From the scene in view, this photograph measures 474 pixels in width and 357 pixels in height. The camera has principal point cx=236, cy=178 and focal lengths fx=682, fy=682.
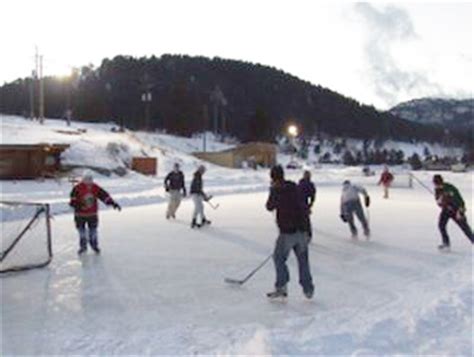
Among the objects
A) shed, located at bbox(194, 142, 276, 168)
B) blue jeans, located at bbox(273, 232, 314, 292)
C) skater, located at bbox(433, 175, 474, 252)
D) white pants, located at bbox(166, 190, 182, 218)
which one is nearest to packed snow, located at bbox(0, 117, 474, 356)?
blue jeans, located at bbox(273, 232, 314, 292)

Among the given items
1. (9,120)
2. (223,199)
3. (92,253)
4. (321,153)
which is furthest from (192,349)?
(321,153)

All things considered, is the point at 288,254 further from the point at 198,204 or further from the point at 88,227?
the point at 198,204

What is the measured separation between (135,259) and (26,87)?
4885 inches

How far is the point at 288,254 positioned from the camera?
26.9 feet

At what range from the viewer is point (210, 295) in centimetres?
862

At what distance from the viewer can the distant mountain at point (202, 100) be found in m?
110

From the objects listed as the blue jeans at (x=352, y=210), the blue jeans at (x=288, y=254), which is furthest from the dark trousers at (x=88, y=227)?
the blue jeans at (x=352, y=210)

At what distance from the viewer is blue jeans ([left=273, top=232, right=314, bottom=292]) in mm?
8102

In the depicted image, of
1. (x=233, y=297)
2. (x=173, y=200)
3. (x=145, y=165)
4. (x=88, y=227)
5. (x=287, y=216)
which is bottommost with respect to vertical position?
(x=145, y=165)

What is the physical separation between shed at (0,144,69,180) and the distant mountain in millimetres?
58742

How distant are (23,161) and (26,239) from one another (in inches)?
1035

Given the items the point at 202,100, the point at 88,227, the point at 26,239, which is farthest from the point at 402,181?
the point at 202,100

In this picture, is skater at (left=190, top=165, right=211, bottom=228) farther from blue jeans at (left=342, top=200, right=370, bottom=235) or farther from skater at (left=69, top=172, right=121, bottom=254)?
skater at (left=69, top=172, right=121, bottom=254)

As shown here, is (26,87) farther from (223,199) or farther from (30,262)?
(30,262)
